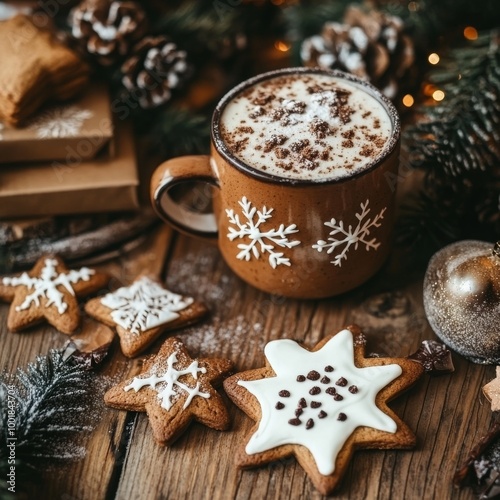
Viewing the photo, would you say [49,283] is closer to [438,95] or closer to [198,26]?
[198,26]

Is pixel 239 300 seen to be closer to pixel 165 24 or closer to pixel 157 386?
pixel 157 386

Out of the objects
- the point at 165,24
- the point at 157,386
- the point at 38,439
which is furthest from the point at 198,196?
the point at 38,439

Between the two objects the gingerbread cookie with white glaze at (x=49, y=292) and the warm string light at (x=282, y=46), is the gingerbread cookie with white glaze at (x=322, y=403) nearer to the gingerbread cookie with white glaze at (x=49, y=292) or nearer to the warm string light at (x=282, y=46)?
the gingerbread cookie with white glaze at (x=49, y=292)

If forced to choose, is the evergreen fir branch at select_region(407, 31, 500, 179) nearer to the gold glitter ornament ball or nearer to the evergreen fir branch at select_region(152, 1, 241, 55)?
the gold glitter ornament ball

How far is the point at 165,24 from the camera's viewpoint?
132cm

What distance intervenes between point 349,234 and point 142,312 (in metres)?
0.35

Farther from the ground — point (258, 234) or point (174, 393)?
point (258, 234)

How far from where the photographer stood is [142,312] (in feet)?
3.66

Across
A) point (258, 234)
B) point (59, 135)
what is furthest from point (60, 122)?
point (258, 234)

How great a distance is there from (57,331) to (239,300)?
0.97ft

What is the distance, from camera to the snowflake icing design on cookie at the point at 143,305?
1.10 meters

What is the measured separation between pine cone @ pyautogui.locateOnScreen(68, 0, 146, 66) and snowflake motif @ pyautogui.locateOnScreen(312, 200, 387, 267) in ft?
1.79

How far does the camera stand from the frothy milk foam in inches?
38.6

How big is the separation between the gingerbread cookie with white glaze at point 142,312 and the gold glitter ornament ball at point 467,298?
1.18ft
